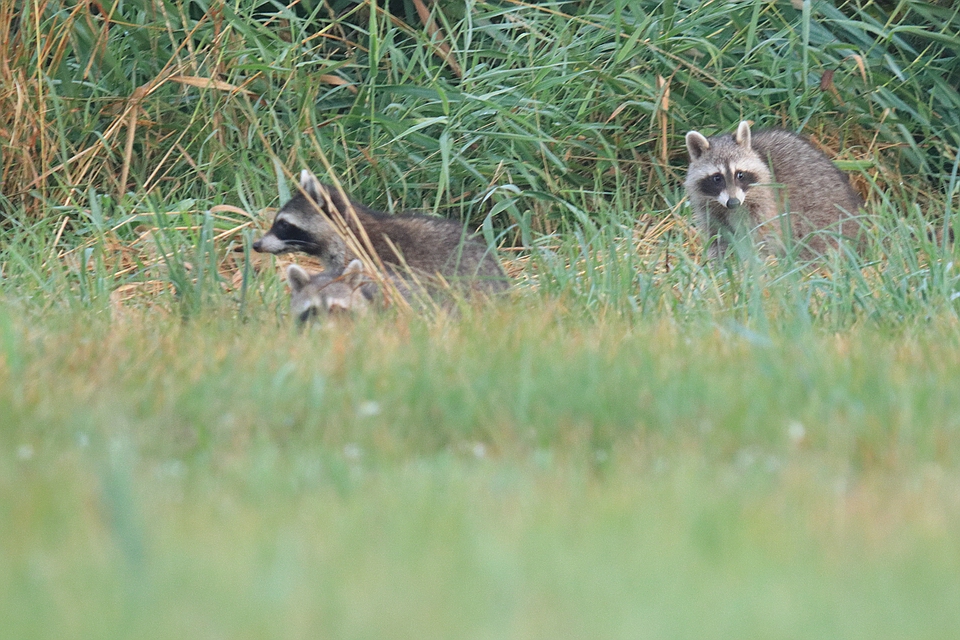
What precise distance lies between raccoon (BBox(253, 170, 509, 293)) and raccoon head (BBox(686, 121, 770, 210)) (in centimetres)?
169

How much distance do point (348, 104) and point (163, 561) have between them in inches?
240

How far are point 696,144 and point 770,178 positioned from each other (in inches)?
19.5

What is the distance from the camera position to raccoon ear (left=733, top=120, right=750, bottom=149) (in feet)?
23.7

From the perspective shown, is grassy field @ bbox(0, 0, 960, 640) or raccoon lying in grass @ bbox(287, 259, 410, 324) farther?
raccoon lying in grass @ bbox(287, 259, 410, 324)

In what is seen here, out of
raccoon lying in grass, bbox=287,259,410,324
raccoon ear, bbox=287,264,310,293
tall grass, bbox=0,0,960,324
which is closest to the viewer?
raccoon lying in grass, bbox=287,259,410,324

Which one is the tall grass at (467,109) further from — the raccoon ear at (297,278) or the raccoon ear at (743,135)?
the raccoon ear at (297,278)

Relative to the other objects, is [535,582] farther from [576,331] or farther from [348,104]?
[348,104]

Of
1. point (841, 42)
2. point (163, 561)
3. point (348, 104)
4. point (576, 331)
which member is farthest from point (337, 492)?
point (841, 42)

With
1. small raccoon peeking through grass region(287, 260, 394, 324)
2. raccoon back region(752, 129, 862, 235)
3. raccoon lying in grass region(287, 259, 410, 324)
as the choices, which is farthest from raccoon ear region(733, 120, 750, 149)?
small raccoon peeking through grass region(287, 260, 394, 324)

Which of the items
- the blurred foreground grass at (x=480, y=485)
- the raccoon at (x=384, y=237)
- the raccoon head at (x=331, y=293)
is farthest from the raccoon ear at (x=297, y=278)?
the blurred foreground grass at (x=480, y=485)

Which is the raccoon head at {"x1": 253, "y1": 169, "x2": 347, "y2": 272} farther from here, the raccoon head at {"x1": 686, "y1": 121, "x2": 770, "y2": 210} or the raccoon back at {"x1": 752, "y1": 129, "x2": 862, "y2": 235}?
the raccoon back at {"x1": 752, "y1": 129, "x2": 862, "y2": 235}

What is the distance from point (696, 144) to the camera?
7.46m

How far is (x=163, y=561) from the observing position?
7.41 ft

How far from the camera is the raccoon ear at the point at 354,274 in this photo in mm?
5426
